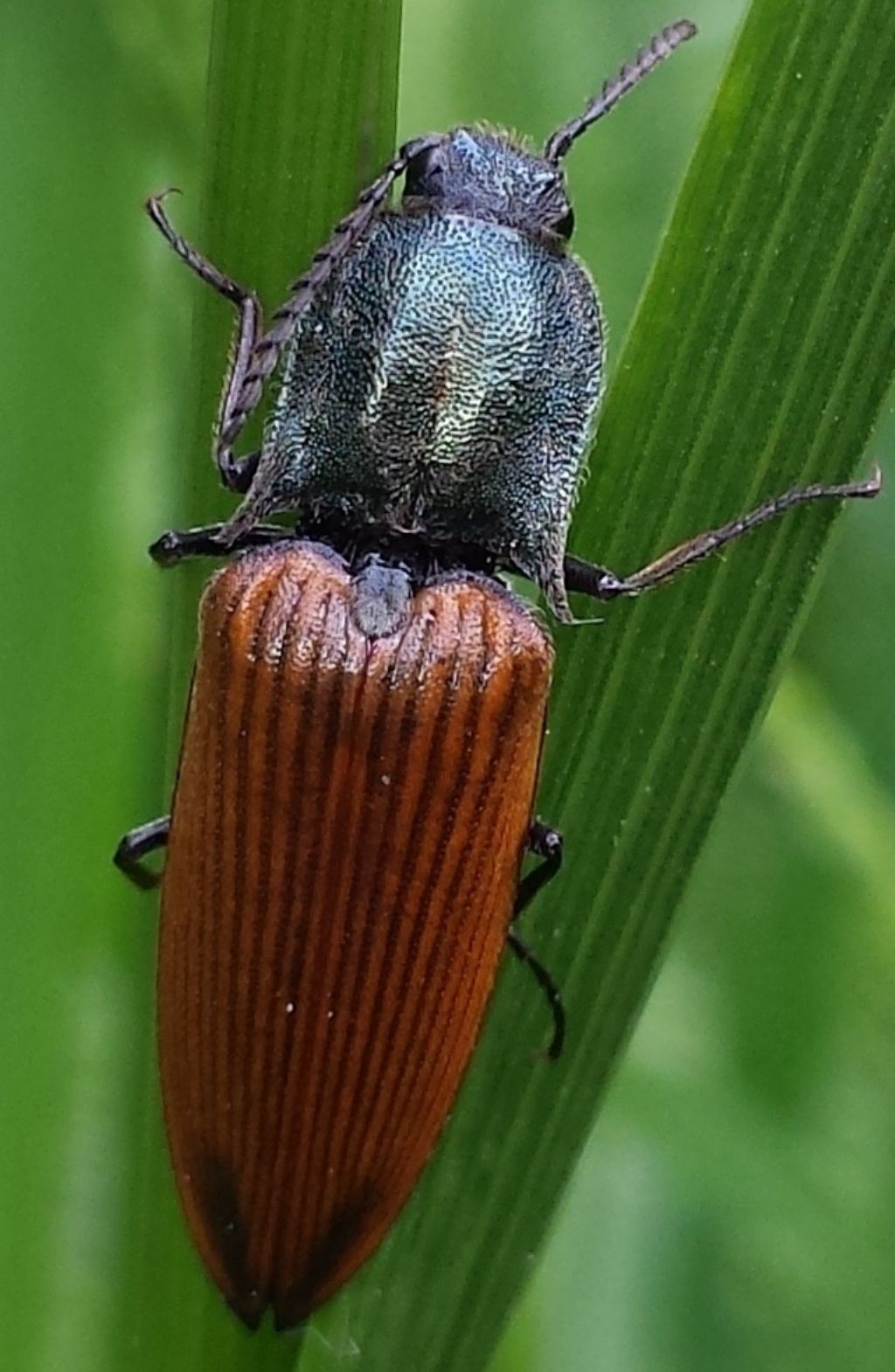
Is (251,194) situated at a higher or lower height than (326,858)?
higher

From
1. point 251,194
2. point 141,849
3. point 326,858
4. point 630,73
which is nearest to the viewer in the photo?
point 251,194

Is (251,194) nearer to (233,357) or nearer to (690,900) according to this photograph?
(233,357)

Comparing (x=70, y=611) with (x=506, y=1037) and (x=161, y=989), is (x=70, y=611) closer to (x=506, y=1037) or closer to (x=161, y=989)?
(x=161, y=989)

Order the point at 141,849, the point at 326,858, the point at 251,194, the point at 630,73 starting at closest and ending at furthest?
the point at 251,194 → the point at 326,858 → the point at 141,849 → the point at 630,73

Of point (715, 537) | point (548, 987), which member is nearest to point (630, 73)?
point (715, 537)

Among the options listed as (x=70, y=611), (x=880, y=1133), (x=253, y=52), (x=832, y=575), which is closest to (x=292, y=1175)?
(x=70, y=611)

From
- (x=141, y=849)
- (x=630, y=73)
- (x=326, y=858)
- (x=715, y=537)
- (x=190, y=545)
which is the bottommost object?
(x=141, y=849)

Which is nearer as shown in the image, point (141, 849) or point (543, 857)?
point (543, 857)

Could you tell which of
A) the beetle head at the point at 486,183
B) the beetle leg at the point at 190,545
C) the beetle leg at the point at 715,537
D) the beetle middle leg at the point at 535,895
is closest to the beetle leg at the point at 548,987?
the beetle middle leg at the point at 535,895
